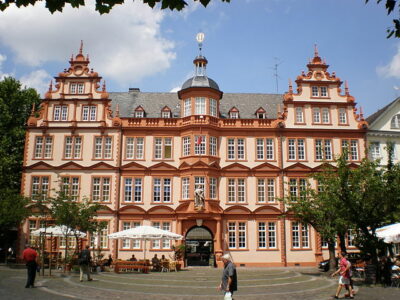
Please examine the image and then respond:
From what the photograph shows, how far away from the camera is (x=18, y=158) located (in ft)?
139

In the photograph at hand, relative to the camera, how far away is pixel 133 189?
38594 mm

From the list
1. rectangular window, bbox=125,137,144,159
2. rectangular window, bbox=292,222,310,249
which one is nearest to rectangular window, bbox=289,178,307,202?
rectangular window, bbox=292,222,310,249

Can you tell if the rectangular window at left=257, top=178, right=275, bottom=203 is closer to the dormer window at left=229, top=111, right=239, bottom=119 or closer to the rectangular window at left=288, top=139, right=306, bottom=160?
the rectangular window at left=288, top=139, right=306, bottom=160

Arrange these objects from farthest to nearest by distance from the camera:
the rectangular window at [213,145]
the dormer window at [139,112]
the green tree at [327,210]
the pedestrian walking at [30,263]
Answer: the dormer window at [139,112] → the rectangular window at [213,145] → the green tree at [327,210] → the pedestrian walking at [30,263]

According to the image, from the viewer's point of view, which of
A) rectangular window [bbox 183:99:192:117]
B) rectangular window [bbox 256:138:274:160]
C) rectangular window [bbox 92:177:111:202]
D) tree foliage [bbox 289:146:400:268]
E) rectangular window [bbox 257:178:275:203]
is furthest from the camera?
rectangular window [bbox 183:99:192:117]

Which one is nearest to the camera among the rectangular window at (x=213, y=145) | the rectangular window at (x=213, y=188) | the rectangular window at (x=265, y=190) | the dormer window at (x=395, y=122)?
the rectangular window at (x=213, y=188)

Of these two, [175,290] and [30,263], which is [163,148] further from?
[30,263]

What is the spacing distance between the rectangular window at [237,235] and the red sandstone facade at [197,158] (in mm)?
90

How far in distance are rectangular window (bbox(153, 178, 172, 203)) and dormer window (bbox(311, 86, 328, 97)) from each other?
54.1 ft

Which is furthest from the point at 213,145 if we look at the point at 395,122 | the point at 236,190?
the point at 395,122

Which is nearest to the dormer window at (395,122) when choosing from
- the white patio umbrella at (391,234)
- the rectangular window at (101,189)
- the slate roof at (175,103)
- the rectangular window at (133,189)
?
the slate roof at (175,103)

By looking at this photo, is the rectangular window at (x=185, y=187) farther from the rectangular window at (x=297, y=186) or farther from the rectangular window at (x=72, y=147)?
the rectangular window at (x=72, y=147)

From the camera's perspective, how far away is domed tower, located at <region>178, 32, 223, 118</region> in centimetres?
3969

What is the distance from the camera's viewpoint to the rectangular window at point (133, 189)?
38.5 meters
